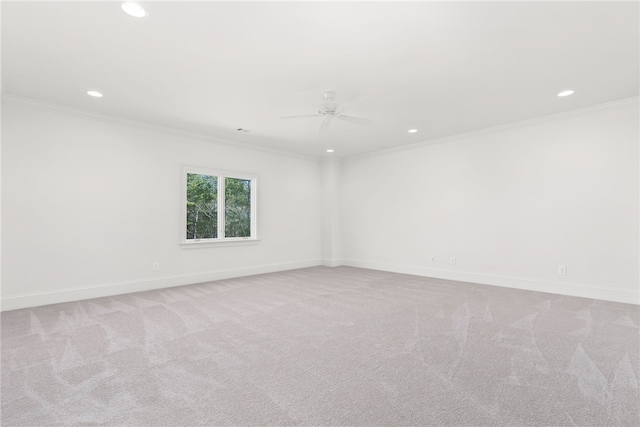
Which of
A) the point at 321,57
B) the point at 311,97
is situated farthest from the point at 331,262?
the point at 321,57

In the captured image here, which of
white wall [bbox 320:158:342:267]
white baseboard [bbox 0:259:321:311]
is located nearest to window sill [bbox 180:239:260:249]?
white baseboard [bbox 0:259:321:311]

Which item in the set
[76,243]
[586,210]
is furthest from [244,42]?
[586,210]

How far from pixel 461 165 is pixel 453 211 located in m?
0.87

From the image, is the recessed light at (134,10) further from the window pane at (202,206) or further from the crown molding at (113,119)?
the window pane at (202,206)

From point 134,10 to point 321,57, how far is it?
1.53m

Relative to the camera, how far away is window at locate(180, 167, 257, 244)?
555cm

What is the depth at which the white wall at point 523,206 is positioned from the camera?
4.18 meters

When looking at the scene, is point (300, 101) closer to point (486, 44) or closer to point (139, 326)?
point (486, 44)

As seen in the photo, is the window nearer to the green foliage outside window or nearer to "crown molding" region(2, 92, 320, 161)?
the green foliage outside window

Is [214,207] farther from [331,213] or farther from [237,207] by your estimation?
[331,213]

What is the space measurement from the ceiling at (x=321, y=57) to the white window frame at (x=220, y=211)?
1.24 m

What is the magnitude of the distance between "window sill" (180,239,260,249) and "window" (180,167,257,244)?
0.02 m

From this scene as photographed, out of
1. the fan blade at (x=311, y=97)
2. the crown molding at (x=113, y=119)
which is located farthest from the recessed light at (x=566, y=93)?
the crown molding at (x=113, y=119)

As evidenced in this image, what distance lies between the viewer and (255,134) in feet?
18.2
